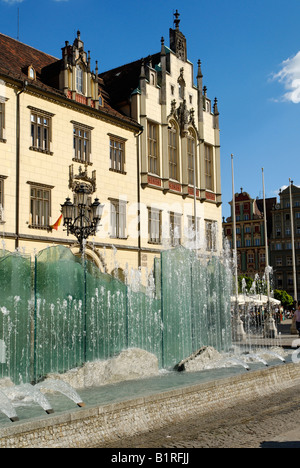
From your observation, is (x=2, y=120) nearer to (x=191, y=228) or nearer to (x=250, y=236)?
(x=191, y=228)

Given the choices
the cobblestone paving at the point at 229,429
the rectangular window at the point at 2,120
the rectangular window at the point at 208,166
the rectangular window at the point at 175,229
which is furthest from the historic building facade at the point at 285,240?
the cobblestone paving at the point at 229,429

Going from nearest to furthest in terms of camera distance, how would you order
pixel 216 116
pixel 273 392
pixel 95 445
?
pixel 95 445 → pixel 273 392 → pixel 216 116

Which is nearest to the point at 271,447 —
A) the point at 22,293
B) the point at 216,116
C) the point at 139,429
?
the point at 139,429

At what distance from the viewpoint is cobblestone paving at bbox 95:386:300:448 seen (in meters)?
7.65

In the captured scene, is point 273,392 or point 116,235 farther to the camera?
point 116,235

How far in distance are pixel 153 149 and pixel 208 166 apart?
6220 mm

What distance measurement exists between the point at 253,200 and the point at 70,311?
70469 millimetres

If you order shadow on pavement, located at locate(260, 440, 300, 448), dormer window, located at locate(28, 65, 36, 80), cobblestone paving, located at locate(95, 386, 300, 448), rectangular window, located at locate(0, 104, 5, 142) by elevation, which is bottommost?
cobblestone paving, located at locate(95, 386, 300, 448)

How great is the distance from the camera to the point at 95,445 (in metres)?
7.52

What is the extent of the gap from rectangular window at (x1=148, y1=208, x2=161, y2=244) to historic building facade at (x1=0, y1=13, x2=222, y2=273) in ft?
0.22

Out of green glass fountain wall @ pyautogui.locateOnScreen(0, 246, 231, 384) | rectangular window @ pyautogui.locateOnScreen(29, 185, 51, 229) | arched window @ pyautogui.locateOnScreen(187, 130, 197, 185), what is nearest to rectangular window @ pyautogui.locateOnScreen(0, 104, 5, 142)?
rectangular window @ pyautogui.locateOnScreen(29, 185, 51, 229)

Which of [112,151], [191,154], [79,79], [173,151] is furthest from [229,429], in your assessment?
[191,154]

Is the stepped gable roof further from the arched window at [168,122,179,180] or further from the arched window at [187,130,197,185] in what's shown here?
the arched window at [187,130,197,185]

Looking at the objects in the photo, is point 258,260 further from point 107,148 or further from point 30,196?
point 30,196
